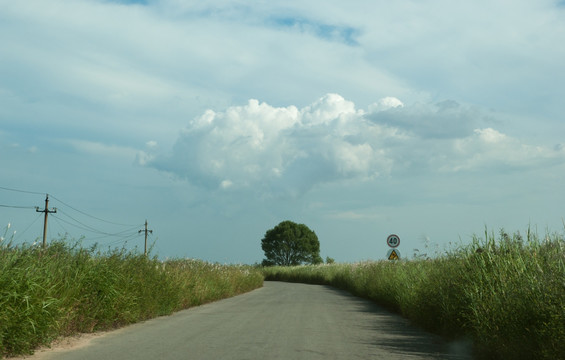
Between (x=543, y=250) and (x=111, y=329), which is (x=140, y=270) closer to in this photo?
(x=111, y=329)

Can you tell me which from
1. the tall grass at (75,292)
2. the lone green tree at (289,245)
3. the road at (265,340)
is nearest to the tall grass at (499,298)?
the road at (265,340)

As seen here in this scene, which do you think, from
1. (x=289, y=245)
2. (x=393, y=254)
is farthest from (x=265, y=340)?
(x=289, y=245)

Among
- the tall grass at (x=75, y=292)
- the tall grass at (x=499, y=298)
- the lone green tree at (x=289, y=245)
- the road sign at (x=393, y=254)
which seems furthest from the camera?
the lone green tree at (x=289, y=245)

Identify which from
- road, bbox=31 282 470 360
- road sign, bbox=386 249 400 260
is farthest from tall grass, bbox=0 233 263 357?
road sign, bbox=386 249 400 260

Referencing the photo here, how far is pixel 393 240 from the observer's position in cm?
3094

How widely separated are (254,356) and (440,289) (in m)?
5.82

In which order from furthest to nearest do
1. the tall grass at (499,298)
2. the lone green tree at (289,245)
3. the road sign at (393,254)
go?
the lone green tree at (289,245)
the road sign at (393,254)
the tall grass at (499,298)

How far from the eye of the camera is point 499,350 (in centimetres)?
857

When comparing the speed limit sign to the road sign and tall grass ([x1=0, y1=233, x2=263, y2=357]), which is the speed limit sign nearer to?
the road sign

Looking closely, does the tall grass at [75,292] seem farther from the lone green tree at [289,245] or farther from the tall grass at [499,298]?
the lone green tree at [289,245]

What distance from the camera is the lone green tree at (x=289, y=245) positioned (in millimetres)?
96375

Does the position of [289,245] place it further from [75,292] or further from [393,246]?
[75,292]

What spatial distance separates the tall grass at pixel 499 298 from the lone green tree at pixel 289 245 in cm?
7853

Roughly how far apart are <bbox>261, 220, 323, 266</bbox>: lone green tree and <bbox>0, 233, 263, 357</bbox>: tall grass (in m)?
74.5
